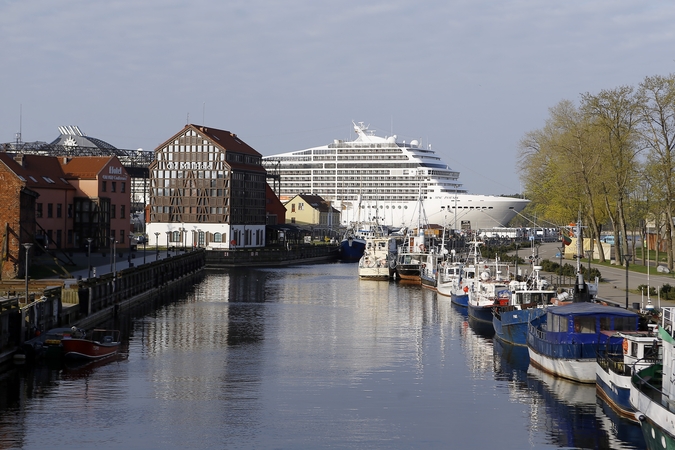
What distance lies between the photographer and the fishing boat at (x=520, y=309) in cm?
4347

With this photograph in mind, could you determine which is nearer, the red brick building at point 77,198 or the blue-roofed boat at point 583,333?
the blue-roofed boat at point 583,333

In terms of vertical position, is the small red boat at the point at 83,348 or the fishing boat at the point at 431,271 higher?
the fishing boat at the point at 431,271

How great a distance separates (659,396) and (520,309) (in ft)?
69.3

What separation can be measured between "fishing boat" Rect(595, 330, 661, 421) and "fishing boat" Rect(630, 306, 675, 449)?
880mm

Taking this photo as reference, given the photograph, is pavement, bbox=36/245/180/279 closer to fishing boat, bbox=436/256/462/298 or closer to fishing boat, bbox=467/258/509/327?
fishing boat, bbox=467/258/509/327

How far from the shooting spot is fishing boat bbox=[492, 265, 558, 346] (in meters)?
43.5

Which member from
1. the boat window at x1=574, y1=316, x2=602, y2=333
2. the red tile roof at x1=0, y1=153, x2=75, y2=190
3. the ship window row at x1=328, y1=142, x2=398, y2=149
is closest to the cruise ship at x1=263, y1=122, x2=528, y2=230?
the ship window row at x1=328, y1=142, x2=398, y2=149

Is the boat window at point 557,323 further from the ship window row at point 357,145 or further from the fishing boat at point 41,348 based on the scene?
the ship window row at point 357,145

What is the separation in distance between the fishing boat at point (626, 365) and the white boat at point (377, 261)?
196 feet

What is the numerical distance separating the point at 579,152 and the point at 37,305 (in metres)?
49.1

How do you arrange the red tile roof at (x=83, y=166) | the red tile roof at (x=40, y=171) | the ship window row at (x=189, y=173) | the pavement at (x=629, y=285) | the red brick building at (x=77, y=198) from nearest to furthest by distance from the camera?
the pavement at (x=629, y=285) → the red tile roof at (x=40, y=171) → the red brick building at (x=77, y=198) → the red tile roof at (x=83, y=166) → the ship window row at (x=189, y=173)

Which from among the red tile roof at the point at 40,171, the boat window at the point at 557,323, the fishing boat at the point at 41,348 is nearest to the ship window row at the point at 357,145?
the red tile roof at the point at 40,171

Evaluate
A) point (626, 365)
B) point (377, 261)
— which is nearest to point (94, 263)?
point (377, 261)

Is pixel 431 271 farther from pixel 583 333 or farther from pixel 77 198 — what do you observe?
pixel 583 333
